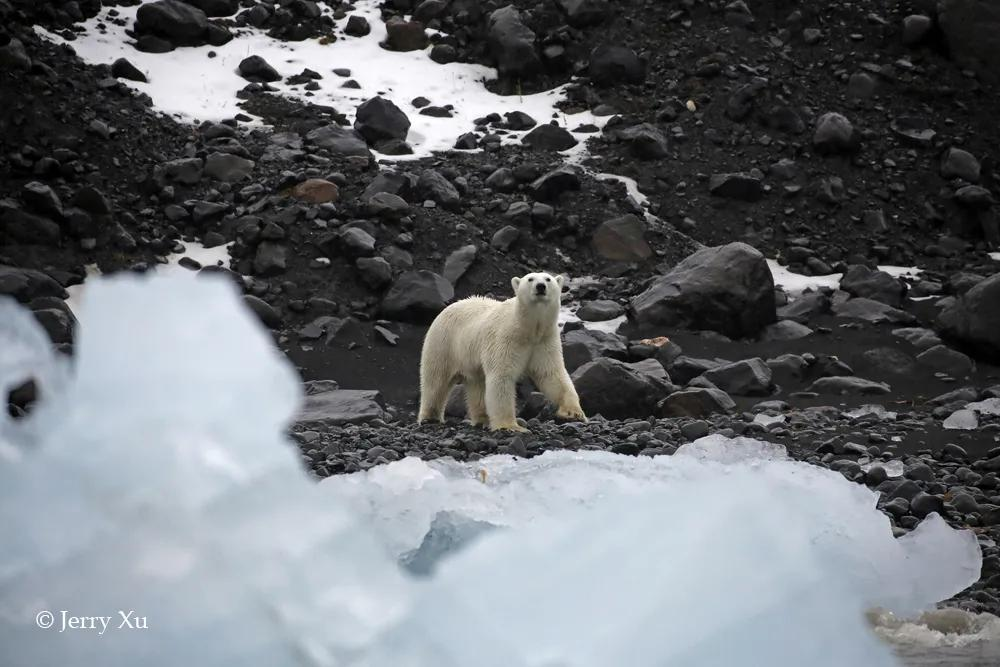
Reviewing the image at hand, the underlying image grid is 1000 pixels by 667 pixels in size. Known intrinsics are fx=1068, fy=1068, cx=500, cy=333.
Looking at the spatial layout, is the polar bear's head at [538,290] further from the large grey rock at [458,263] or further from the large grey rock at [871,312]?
the large grey rock at [871,312]

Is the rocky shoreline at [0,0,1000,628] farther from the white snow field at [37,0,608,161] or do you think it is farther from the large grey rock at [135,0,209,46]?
the white snow field at [37,0,608,161]

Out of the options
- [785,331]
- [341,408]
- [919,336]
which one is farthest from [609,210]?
[341,408]

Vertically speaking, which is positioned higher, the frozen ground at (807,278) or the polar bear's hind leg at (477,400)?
the polar bear's hind leg at (477,400)

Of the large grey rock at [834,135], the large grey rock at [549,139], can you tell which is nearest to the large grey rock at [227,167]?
the large grey rock at [549,139]

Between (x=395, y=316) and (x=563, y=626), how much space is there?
9.77m

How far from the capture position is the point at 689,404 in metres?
8.84

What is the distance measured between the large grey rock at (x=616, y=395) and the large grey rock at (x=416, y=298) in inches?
142

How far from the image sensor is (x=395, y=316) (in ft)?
40.7

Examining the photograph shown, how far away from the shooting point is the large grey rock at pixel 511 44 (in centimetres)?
1842

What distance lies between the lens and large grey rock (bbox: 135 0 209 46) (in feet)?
58.4

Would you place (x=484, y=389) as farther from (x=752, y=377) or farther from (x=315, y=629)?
(x=315, y=629)

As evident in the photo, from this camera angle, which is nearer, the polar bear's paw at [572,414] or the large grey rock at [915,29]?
the polar bear's paw at [572,414]

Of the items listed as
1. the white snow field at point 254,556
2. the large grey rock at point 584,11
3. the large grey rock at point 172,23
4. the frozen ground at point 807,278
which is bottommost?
the frozen ground at point 807,278

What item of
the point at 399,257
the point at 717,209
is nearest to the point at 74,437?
the point at 399,257
